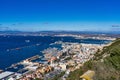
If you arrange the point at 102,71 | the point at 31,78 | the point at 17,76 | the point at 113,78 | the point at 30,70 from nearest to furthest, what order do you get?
the point at 113,78 → the point at 102,71 → the point at 31,78 → the point at 17,76 → the point at 30,70

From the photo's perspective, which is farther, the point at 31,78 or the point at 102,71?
Answer: the point at 31,78

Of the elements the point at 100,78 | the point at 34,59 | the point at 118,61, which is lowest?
the point at 34,59

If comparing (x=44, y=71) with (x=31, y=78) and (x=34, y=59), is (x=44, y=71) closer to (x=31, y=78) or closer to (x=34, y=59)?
(x=31, y=78)

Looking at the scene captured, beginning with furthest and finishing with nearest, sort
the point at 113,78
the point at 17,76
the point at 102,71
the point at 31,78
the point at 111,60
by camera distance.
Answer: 1. the point at 17,76
2. the point at 31,78
3. the point at 111,60
4. the point at 102,71
5. the point at 113,78

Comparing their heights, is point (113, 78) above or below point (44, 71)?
above

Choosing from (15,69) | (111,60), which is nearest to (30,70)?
(15,69)

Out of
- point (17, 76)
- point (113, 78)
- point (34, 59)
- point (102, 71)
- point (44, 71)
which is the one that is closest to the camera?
point (113, 78)

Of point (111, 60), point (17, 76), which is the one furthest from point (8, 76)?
point (111, 60)

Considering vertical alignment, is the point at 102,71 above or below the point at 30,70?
above

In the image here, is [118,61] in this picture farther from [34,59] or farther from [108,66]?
[34,59]
